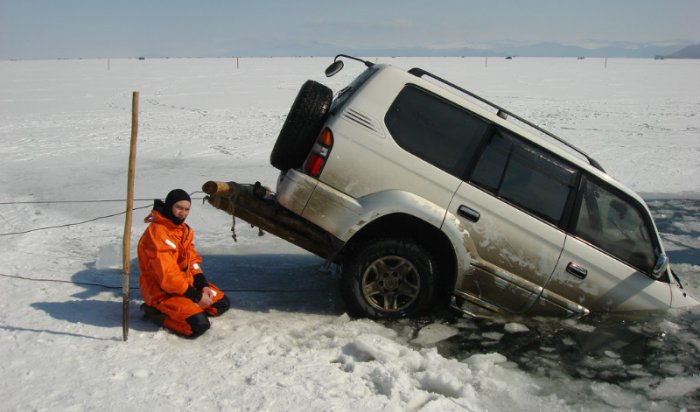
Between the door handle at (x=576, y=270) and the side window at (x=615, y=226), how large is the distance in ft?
0.76

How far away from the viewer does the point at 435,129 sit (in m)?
4.64

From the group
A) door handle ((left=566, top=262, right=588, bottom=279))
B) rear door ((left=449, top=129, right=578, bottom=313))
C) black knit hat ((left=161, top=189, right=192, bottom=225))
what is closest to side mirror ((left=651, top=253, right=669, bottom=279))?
door handle ((left=566, top=262, right=588, bottom=279))

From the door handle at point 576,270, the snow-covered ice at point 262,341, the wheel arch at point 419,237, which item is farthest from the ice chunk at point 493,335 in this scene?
the door handle at point 576,270

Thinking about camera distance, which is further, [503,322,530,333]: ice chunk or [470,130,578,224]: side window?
[503,322,530,333]: ice chunk

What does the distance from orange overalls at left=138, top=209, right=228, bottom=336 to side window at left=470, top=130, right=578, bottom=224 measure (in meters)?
2.24

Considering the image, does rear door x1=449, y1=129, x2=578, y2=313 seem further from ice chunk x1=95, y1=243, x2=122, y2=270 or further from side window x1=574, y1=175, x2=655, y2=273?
ice chunk x1=95, y1=243, x2=122, y2=270

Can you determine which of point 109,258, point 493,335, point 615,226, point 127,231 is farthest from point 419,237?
point 109,258

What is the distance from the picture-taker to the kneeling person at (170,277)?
4.20 metres

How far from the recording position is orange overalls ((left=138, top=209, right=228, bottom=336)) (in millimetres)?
4191

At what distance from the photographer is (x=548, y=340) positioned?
4.74 meters

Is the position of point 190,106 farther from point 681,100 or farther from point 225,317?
point 681,100

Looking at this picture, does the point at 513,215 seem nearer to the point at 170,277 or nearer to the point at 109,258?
the point at 170,277

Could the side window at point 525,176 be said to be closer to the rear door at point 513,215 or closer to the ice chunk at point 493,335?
the rear door at point 513,215

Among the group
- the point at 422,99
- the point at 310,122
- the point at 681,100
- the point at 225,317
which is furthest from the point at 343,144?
the point at 681,100
